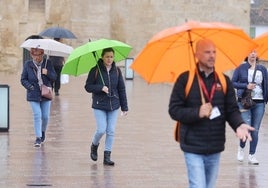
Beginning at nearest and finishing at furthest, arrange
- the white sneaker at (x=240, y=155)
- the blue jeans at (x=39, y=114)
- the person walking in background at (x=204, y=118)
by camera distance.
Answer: the person walking in background at (x=204, y=118), the white sneaker at (x=240, y=155), the blue jeans at (x=39, y=114)

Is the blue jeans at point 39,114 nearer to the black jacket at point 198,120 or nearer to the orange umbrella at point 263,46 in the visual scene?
the orange umbrella at point 263,46

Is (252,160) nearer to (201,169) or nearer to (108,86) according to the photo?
(108,86)

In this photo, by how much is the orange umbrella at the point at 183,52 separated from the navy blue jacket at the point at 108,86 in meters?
3.36

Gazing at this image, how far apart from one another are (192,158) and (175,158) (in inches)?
213

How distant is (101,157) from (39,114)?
1.29 metres

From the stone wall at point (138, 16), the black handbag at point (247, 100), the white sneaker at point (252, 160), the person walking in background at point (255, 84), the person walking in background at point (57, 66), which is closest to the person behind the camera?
the black handbag at point (247, 100)

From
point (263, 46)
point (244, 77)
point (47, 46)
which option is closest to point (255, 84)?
point (244, 77)

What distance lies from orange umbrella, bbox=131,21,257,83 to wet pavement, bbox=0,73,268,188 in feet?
8.67

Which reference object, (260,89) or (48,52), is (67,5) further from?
(260,89)

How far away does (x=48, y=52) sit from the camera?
14.1 m

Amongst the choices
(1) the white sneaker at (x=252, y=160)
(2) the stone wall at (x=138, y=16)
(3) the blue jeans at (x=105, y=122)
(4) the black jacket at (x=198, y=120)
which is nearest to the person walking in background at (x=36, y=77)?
(3) the blue jeans at (x=105, y=122)

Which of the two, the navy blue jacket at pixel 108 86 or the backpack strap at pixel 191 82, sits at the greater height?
the backpack strap at pixel 191 82

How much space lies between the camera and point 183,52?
25.6ft

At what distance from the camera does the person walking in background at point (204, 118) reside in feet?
23.2
